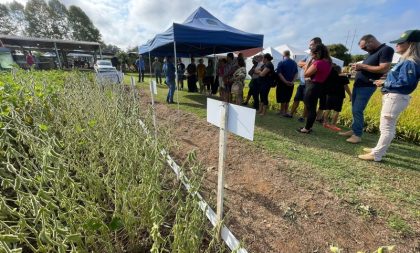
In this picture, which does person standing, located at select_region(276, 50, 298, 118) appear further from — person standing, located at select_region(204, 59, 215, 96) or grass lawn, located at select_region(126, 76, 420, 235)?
person standing, located at select_region(204, 59, 215, 96)

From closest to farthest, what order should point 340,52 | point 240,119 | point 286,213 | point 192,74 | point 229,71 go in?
point 240,119 → point 286,213 → point 229,71 → point 192,74 → point 340,52

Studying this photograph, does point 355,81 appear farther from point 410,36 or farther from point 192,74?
point 192,74

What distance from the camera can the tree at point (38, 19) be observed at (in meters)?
47.1

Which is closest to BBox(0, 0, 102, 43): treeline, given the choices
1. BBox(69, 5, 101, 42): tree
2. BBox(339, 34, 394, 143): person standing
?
BBox(69, 5, 101, 42): tree

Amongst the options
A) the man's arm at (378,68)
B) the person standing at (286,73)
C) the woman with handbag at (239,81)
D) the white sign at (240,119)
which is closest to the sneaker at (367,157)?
the man's arm at (378,68)

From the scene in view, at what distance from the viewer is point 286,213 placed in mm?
2227

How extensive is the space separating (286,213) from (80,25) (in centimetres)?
6090

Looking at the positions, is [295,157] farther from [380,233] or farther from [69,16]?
[69,16]

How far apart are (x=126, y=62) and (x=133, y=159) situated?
35880 millimetres

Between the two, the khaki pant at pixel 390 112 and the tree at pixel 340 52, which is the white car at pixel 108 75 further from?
the tree at pixel 340 52

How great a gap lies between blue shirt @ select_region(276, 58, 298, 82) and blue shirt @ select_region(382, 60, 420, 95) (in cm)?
290

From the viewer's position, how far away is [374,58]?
349 cm

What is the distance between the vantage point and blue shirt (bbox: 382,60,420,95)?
8.96 ft

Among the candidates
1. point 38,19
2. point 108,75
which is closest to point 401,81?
point 108,75
